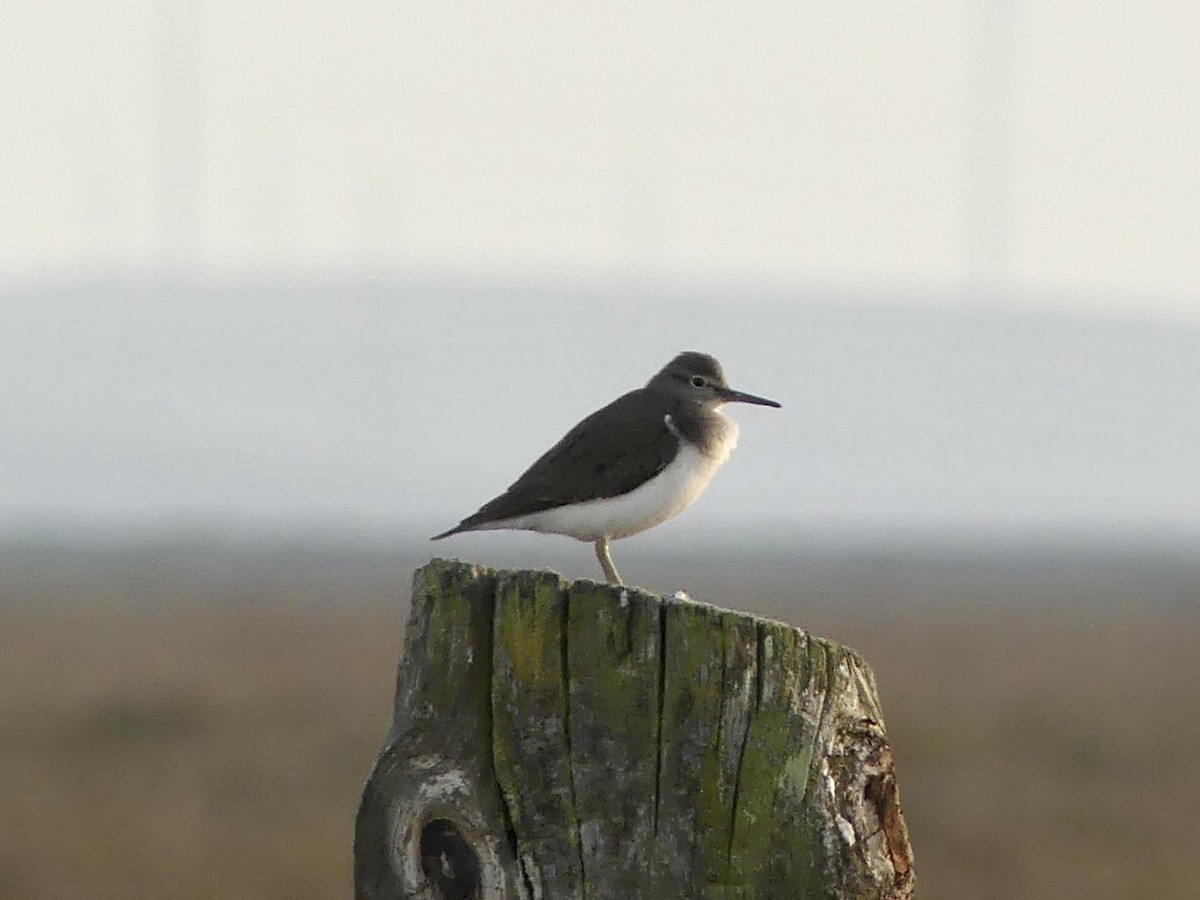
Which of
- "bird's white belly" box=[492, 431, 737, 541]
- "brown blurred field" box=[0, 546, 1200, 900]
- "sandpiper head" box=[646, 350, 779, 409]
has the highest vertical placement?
"sandpiper head" box=[646, 350, 779, 409]

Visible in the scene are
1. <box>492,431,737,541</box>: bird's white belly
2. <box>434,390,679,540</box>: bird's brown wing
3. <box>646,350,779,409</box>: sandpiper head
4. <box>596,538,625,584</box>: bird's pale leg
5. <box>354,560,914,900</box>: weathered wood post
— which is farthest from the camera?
<box>646,350,779,409</box>: sandpiper head

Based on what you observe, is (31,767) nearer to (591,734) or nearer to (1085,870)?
(1085,870)

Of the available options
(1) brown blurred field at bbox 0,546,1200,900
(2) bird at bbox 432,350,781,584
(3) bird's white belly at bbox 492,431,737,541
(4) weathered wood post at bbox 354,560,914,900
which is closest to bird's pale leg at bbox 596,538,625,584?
(2) bird at bbox 432,350,781,584

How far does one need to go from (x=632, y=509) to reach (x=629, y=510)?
1cm

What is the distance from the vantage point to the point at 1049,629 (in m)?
58.4

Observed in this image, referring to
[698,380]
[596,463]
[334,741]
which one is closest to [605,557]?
[596,463]

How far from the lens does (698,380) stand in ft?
38.7

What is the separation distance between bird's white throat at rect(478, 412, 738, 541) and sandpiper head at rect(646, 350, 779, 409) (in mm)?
884

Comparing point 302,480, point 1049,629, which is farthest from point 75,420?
point 1049,629

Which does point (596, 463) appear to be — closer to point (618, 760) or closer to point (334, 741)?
point (618, 760)

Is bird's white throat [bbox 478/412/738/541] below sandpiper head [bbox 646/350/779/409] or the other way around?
below

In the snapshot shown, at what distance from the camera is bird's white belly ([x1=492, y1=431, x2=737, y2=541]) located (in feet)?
34.0

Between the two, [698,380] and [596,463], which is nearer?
[596,463]

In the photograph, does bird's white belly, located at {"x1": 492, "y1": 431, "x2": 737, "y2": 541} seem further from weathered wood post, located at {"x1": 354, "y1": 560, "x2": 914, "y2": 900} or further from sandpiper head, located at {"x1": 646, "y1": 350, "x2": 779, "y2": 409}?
weathered wood post, located at {"x1": 354, "y1": 560, "x2": 914, "y2": 900}
